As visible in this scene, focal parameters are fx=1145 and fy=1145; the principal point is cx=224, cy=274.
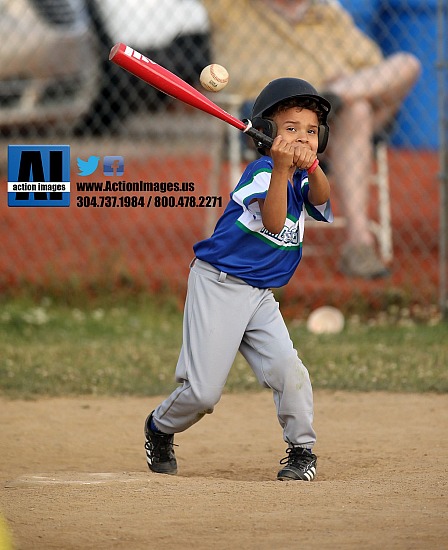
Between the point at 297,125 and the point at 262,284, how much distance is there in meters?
0.54

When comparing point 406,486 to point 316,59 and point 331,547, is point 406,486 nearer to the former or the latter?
point 331,547

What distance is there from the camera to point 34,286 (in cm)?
752

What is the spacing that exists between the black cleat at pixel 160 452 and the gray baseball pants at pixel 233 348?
0.22m

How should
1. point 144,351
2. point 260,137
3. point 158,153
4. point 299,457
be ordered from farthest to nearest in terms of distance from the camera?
point 158,153
point 144,351
point 299,457
point 260,137

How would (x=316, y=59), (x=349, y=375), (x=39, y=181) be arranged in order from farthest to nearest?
(x=316, y=59) < (x=349, y=375) < (x=39, y=181)

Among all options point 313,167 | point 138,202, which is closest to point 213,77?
point 313,167

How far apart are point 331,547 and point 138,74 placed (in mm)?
1784

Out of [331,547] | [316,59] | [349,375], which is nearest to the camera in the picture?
[331,547]

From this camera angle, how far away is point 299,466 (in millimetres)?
3885

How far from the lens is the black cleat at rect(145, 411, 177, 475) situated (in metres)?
4.09

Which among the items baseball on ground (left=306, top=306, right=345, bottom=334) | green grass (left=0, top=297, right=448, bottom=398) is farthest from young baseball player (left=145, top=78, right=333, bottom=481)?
baseball on ground (left=306, top=306, right=345, bottom=334)

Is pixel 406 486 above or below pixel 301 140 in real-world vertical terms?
below

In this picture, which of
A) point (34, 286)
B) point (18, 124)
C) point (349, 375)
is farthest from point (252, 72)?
point (18, 124)

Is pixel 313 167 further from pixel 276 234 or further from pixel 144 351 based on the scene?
pixel 144 351
